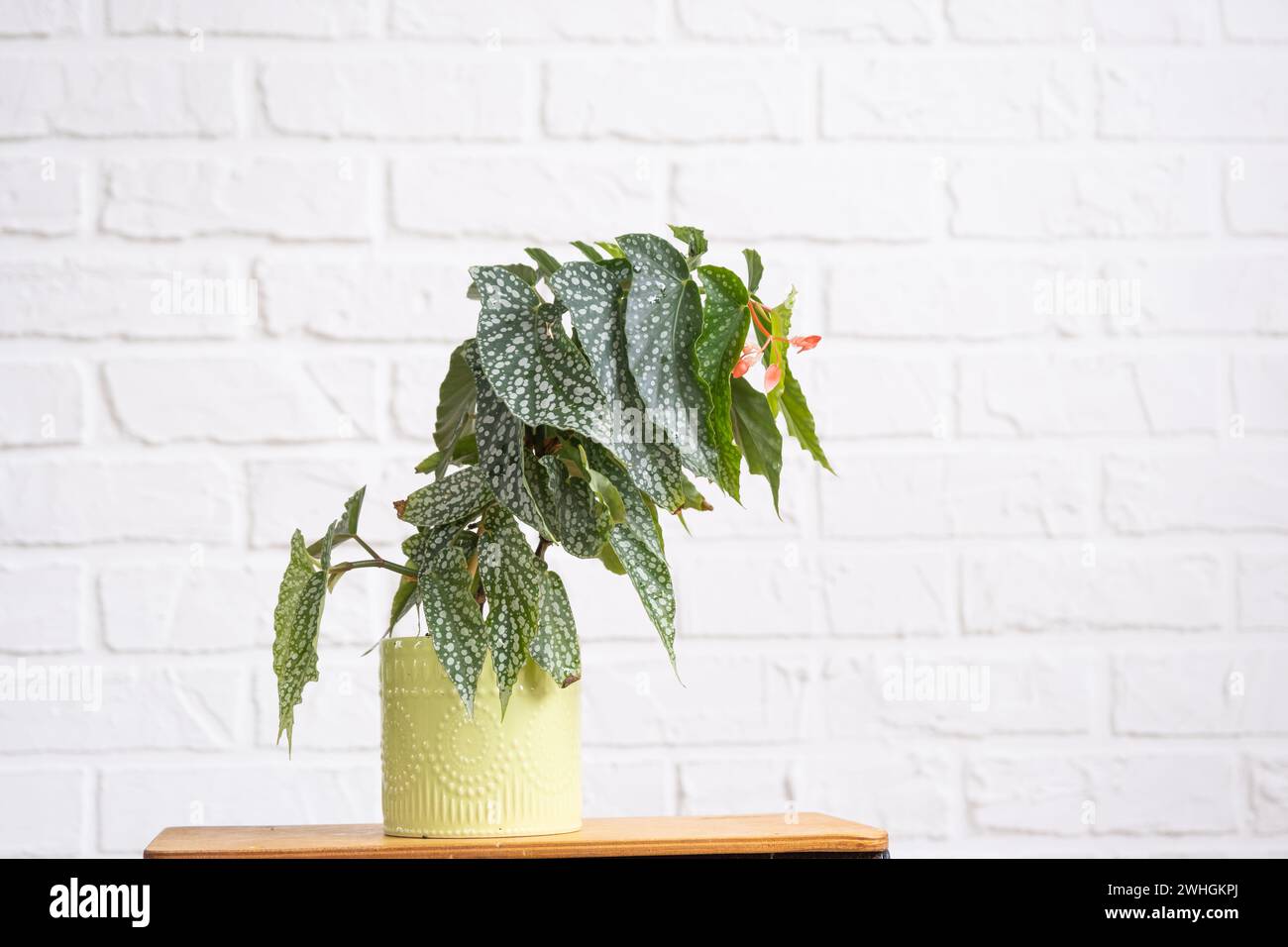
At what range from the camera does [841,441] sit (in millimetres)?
1329

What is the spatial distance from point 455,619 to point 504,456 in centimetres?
11

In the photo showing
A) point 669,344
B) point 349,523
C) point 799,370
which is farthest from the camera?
point 799,370

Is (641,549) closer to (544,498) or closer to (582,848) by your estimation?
(544,498)

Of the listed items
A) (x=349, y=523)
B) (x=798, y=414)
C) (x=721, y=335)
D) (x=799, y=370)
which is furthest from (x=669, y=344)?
(x=799, y=370)

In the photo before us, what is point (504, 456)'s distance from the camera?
84 centimetres

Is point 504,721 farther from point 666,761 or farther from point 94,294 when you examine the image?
point 94,294

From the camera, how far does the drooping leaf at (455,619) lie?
83 centimetres

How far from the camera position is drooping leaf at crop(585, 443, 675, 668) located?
852 millimetres

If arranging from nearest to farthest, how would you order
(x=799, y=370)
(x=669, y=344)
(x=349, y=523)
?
(x=669, y=344) < (x=349, y=523) < (x=799, y=370)

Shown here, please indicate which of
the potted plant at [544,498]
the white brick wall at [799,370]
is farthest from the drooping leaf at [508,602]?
the white brick wall at [799,370]

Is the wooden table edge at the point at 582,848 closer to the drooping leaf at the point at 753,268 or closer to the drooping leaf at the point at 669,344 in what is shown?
the drooping leaf at the point at 669,344

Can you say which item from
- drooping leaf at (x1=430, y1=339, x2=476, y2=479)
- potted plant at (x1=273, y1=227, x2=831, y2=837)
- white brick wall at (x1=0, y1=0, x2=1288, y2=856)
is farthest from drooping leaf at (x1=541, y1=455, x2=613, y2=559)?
white brick wall at (x1=0, y1=0, x2=1288, y2=856)

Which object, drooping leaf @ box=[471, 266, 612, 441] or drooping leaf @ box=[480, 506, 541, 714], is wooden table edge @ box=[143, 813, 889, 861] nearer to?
drooping leaf @ box=[480, 506, 541, 714]
